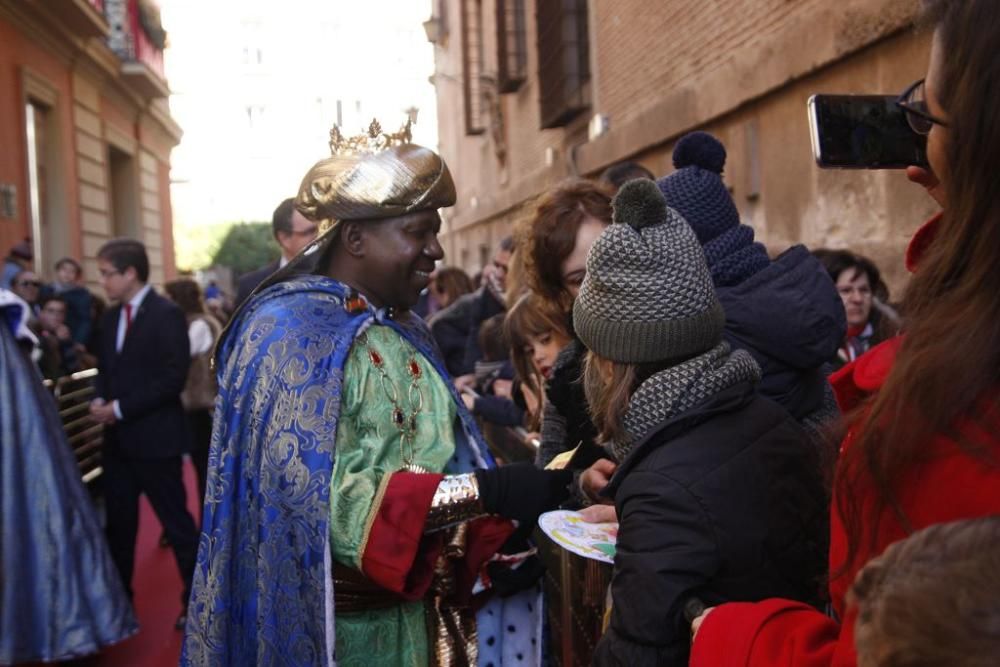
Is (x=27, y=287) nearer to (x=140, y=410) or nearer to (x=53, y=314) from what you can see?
(x=53, y=314)

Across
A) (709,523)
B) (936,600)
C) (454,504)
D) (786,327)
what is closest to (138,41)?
(454,504)

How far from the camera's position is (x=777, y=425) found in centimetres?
176

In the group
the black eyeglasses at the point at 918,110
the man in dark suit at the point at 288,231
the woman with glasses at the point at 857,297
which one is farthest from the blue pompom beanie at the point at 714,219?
the man in dark suit at the point at 288,231

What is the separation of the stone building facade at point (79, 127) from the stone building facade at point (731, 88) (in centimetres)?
604

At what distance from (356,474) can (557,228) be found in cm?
93

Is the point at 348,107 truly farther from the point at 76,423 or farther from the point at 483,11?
the point at 76,423

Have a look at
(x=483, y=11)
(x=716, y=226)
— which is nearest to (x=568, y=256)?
(x=716, y=226)

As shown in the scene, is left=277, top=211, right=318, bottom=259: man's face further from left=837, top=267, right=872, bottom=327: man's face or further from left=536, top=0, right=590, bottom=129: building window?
left=536, top=0, right=590, bottom=129: building window

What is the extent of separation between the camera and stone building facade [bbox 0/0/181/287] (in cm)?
1214

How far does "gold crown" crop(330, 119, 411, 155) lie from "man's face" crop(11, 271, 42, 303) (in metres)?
6.58

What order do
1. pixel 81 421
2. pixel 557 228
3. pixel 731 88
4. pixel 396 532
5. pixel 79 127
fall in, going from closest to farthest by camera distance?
pixel 396 532
pixel 557 228
pixel 81 421
pixel 731 88
pixel 79 127

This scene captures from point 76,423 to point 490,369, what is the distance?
2.38 meters

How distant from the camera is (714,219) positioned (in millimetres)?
2455

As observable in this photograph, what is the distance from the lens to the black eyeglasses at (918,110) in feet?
3.88
